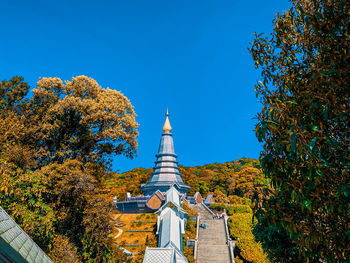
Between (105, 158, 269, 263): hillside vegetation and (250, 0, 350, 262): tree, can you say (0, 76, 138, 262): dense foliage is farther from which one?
(250, 0, 350, 262): tree

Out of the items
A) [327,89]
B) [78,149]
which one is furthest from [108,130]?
[327,89]

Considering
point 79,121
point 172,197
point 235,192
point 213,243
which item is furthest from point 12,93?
point 235,192

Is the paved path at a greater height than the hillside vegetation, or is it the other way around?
the hillside vegetation

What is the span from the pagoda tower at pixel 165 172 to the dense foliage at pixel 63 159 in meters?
20.0

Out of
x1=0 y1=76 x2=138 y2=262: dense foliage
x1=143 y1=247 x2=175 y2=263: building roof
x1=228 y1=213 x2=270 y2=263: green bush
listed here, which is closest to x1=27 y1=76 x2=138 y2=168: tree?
x1=0 y1=76 x2=138 y2=262: dense foliage

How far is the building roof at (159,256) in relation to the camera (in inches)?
489

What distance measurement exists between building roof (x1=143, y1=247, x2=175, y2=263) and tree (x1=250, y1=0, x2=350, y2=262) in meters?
9.31

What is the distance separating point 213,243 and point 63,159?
1474 cm

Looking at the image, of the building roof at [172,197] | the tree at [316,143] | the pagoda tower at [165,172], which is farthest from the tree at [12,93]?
the pagoda tower at [165,172]

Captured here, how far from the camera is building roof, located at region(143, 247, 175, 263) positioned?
12.4 metres

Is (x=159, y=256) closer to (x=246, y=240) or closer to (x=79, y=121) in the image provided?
(x=79, y=121)

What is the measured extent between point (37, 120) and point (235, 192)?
40302 mm

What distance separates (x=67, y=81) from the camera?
48.8 ft

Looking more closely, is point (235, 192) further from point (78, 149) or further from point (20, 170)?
point (20, 170)
